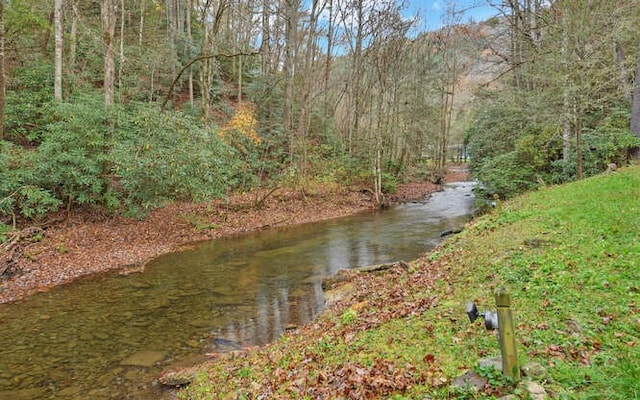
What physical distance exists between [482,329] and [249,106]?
21473 millimetres

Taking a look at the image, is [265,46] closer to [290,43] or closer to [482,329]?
[290,43]

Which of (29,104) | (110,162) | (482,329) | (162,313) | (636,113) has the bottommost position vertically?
(162,313)

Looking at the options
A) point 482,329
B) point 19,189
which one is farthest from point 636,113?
point 19,189

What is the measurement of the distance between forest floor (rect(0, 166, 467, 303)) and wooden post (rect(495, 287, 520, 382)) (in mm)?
10504

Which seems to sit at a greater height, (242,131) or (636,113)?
(242,131)

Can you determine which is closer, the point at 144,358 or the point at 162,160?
the point at 144,358

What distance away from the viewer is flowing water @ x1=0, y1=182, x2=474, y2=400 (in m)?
5.95

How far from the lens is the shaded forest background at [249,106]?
12.2 m

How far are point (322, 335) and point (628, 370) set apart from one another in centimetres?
384

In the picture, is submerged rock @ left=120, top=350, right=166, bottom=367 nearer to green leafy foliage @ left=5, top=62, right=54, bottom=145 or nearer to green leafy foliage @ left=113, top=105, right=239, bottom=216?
green leafy foliage @ left=113, top=105, right=239, bottom=216

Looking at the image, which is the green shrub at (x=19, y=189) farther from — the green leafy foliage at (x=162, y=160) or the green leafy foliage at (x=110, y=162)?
the green leafy foliage at (x=162, y=160)

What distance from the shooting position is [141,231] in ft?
46.7

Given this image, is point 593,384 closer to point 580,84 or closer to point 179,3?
point 580,84

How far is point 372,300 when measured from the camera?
6996mm
